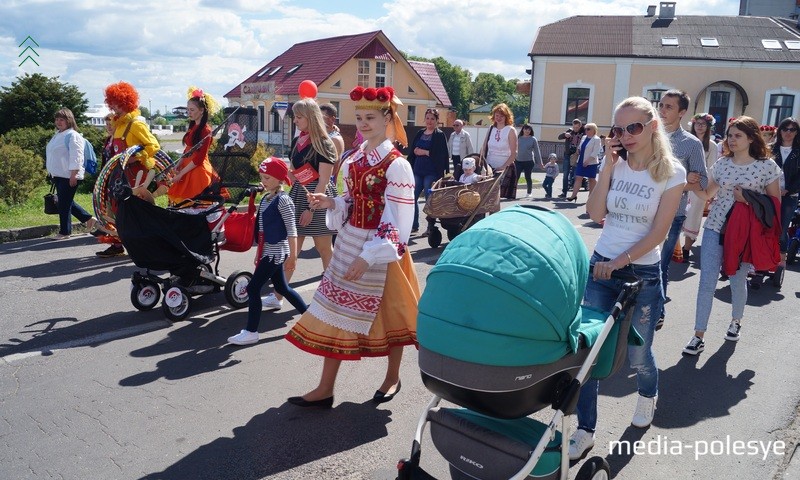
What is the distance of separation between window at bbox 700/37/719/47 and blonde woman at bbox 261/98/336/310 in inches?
1320

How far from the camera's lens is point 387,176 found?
156 inches

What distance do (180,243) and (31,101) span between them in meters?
14.2

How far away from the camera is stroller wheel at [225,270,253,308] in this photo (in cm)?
623

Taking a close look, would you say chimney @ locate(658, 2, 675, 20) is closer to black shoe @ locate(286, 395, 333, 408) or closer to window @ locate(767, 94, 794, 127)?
window @ locate(767, 94, 794, 127)

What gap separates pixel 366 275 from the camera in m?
4.08

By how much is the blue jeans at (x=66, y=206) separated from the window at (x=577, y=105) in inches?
1145

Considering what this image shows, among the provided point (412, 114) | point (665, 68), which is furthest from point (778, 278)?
point (412, 114)

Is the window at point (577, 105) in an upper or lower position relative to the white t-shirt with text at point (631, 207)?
upper

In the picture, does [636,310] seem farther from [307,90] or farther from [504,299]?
[307,90]

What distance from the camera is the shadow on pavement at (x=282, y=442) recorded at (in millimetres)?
3553

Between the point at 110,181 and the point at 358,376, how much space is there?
3.88 metres

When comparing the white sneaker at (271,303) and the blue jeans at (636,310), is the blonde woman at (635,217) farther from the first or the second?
the white sneaker at (271,303)

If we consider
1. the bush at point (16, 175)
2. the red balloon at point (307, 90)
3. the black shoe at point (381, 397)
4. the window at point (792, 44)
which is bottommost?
the black shoe at point (381, 397)

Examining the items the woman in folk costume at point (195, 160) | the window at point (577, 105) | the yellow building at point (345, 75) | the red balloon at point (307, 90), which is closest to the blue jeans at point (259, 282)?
the red balloon at point (307, 90)
